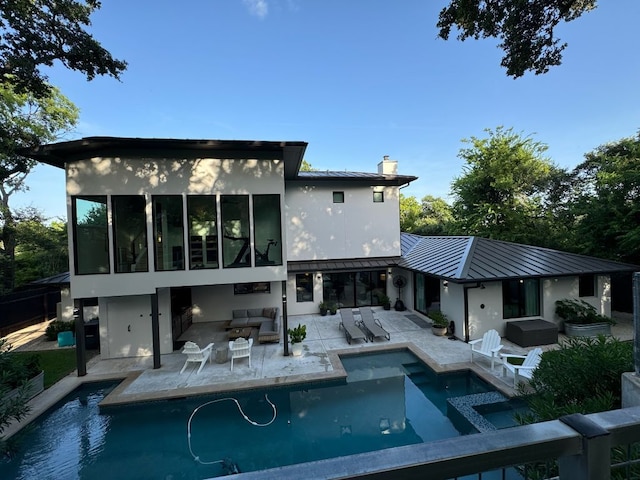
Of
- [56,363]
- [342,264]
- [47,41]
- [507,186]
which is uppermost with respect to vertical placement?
[47,41]

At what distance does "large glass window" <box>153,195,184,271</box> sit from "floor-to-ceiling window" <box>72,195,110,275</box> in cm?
144

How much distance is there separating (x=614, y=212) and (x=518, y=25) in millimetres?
10797

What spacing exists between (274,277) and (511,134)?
70.9ft

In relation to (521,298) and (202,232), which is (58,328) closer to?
(202,232)

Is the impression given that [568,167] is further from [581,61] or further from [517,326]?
[517,326]

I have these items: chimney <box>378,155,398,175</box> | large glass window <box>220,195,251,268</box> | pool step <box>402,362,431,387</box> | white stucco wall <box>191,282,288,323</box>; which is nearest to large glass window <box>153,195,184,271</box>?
large glass window <box>220,195,251,268</box>

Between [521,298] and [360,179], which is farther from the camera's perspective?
[360,179]

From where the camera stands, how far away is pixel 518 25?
6.20 metres

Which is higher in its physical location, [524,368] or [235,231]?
[235,231]

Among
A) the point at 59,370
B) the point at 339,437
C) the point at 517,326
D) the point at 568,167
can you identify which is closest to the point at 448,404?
the point at 339,437

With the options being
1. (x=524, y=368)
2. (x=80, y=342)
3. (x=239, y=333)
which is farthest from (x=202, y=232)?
(x=524, y=368)

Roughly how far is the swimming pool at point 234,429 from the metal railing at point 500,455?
525 cm

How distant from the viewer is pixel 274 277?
9.27 m

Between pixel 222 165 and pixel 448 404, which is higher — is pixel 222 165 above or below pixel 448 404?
above
